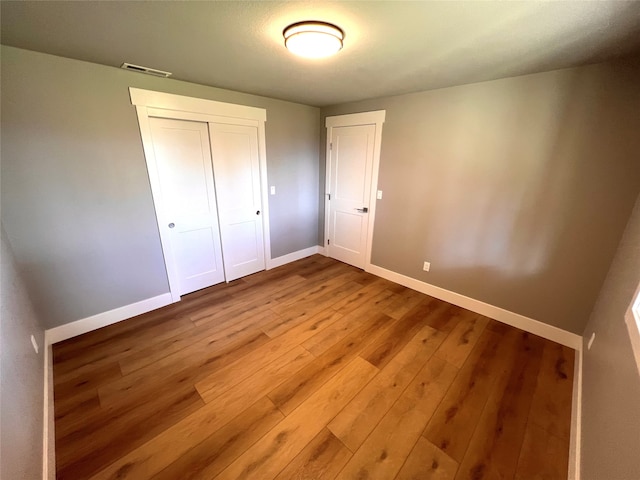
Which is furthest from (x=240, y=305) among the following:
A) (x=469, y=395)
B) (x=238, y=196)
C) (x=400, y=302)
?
(x=469, y=395)

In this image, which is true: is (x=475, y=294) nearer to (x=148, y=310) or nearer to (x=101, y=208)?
(x=148, y=310)

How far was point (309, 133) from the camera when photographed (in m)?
3.71

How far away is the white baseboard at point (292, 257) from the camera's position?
3.80m

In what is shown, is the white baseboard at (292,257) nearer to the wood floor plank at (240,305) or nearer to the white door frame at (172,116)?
the wood floor plank at (240,305)

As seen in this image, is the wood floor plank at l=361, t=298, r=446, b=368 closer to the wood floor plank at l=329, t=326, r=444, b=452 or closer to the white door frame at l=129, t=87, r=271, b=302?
→ the wood floor plank at l=329, t=326, r=444, b=452

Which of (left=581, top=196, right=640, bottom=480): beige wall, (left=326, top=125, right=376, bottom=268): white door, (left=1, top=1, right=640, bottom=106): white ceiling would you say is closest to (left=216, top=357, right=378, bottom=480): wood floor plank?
(left=581, top=196, right=640, bottom=480): beige wall

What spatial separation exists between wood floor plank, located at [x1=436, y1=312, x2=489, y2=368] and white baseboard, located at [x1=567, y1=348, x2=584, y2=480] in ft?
2.12

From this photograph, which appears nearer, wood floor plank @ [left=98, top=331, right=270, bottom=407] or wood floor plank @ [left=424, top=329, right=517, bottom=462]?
wood floor plank @ [left=424, top=329, right=517, bottom=462]

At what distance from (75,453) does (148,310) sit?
1.43 m

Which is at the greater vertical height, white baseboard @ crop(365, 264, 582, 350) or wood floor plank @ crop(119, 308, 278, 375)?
white baseboard @ crop(365, 264, 582, 350)

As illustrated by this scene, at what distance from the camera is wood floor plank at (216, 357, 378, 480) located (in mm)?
1330

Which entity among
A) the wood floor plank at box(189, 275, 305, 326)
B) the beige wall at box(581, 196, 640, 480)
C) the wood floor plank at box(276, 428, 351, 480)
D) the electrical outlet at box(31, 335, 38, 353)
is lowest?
the wood floor plank at box(276, 428, 351, 480)

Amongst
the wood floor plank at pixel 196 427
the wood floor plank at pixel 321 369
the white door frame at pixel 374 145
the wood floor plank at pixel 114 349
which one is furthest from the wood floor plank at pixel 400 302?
the wood floor plank at pixel 114 349

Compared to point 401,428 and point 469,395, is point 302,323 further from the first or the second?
point 469,395
